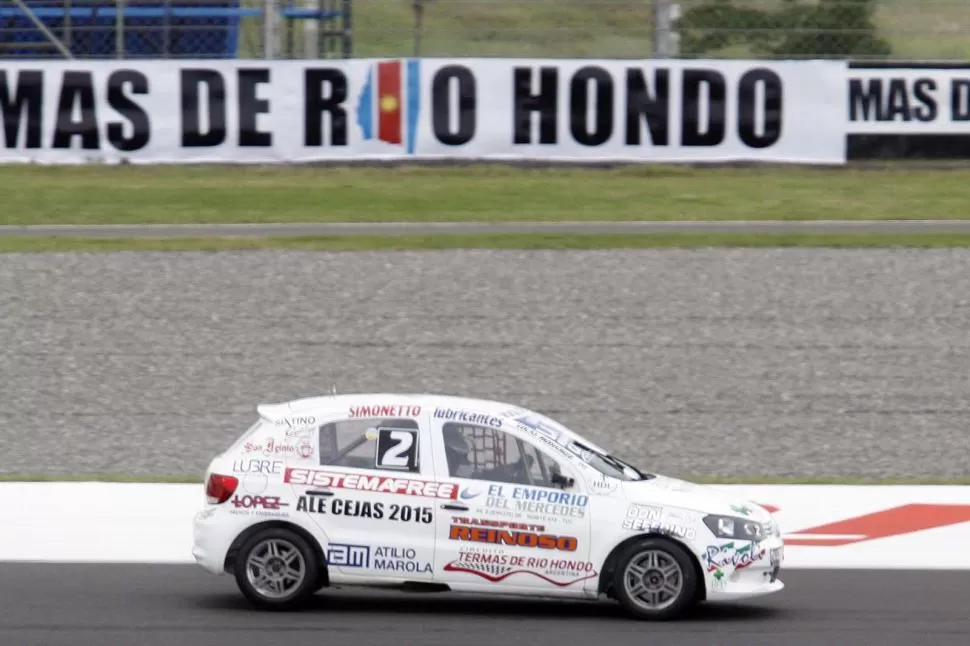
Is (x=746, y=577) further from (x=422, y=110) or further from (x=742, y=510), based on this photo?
(x=422, y=110)

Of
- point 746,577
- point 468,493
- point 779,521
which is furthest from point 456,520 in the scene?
point 779,521

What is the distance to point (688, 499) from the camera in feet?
30.8

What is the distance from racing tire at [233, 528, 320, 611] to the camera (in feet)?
30.3

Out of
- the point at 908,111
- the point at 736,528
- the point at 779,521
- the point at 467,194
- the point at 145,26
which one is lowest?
the point at 779,521

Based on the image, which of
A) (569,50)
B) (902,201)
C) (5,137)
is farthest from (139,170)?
(902,201)

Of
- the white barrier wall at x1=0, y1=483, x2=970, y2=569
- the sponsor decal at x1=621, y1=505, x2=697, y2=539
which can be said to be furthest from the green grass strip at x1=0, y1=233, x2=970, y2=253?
the sponsor decal at x1=621, y1=505, x2=697, y2=539

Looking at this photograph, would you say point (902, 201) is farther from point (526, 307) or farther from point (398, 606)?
point (398, 606)

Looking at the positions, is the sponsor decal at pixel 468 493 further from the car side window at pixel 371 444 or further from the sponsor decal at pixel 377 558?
the sponsor decal at pixel 377 558

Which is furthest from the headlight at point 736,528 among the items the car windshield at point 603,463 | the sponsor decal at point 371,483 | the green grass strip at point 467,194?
the green grass strip at point 467,194

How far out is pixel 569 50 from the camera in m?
25.5

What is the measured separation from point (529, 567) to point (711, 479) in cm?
461

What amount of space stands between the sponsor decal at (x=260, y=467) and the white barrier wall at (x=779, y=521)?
1727mm

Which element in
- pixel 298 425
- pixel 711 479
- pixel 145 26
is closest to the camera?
pixel 298 425

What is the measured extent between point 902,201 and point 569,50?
18.7 feet
